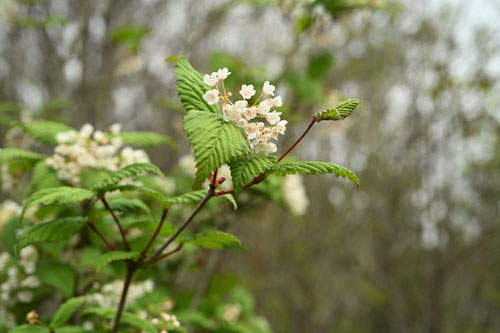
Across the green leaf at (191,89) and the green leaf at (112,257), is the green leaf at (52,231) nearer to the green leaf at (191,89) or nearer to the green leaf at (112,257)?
the green leaf at (112,257)

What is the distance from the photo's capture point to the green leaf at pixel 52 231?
1.21m

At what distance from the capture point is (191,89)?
3.63 feet

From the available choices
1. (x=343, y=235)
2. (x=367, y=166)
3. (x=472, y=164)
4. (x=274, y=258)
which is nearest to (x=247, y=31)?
(x=367, y=166)

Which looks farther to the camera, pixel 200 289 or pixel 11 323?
pixel 200 289

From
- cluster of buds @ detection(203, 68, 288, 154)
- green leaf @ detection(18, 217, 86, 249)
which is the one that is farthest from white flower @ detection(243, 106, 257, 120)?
green leaf @ detection(18, 217, 86, 249)

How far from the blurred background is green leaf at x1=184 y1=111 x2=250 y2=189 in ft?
9.73

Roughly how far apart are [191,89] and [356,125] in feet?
18.4

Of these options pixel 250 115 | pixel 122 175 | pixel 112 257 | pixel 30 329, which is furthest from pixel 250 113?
pixel 30 329

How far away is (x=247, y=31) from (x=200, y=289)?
4.77 meters

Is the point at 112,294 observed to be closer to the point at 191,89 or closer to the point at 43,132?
the point at 43,132

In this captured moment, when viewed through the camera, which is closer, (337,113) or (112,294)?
(337,113)

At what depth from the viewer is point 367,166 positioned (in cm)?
631

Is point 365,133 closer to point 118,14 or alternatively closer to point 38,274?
point 118,14

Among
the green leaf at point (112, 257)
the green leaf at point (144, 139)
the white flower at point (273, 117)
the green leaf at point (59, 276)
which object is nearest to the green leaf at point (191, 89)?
the white flower at point (273, 117)
